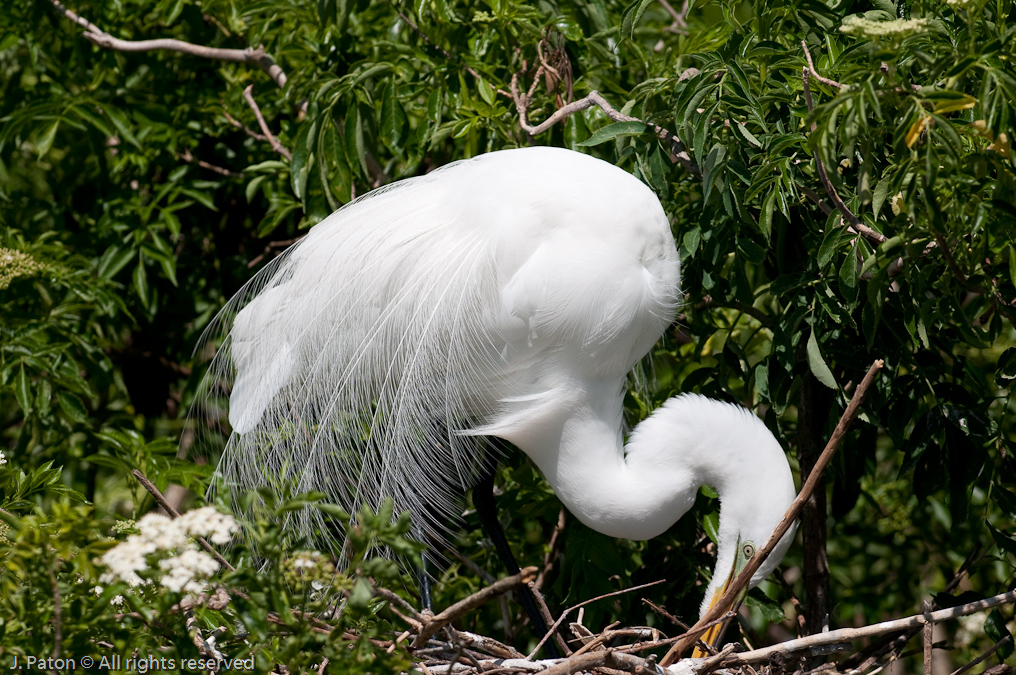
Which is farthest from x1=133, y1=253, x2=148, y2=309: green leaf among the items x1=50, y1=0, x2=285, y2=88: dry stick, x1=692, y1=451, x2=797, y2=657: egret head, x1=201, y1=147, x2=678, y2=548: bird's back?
x1=692, y1=451, x2=797, y2=657: egret head

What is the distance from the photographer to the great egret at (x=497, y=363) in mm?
2260

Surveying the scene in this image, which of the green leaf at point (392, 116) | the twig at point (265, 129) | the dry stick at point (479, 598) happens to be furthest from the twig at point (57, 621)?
the twig at point (265, 129)

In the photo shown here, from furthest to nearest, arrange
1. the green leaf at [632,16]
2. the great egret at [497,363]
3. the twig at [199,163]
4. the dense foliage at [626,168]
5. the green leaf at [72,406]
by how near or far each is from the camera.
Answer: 1. the twig at [199,163]
2. the green leaf at [72,406]
3. the great egret at [497,363]
4. the green leaf at [632,16]
5. the dense foliage at [626,168]

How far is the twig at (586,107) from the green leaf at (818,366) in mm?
511

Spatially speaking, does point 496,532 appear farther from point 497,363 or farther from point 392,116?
point 392,116

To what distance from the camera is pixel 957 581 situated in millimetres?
2467

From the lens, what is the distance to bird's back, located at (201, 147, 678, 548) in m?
2.26

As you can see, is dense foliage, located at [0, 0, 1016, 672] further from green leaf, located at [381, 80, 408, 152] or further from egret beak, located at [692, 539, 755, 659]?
egret beak, located at [692, 539, 755, 659]

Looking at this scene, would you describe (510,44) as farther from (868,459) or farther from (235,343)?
(868,459)

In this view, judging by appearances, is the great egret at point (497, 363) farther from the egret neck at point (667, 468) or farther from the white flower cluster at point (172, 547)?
the white flower cluster at point (172, 547)

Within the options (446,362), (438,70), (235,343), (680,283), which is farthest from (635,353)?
(235,343)

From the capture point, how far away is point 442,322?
2297mm

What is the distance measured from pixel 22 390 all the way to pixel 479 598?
165cm

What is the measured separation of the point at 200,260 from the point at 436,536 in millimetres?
1466
